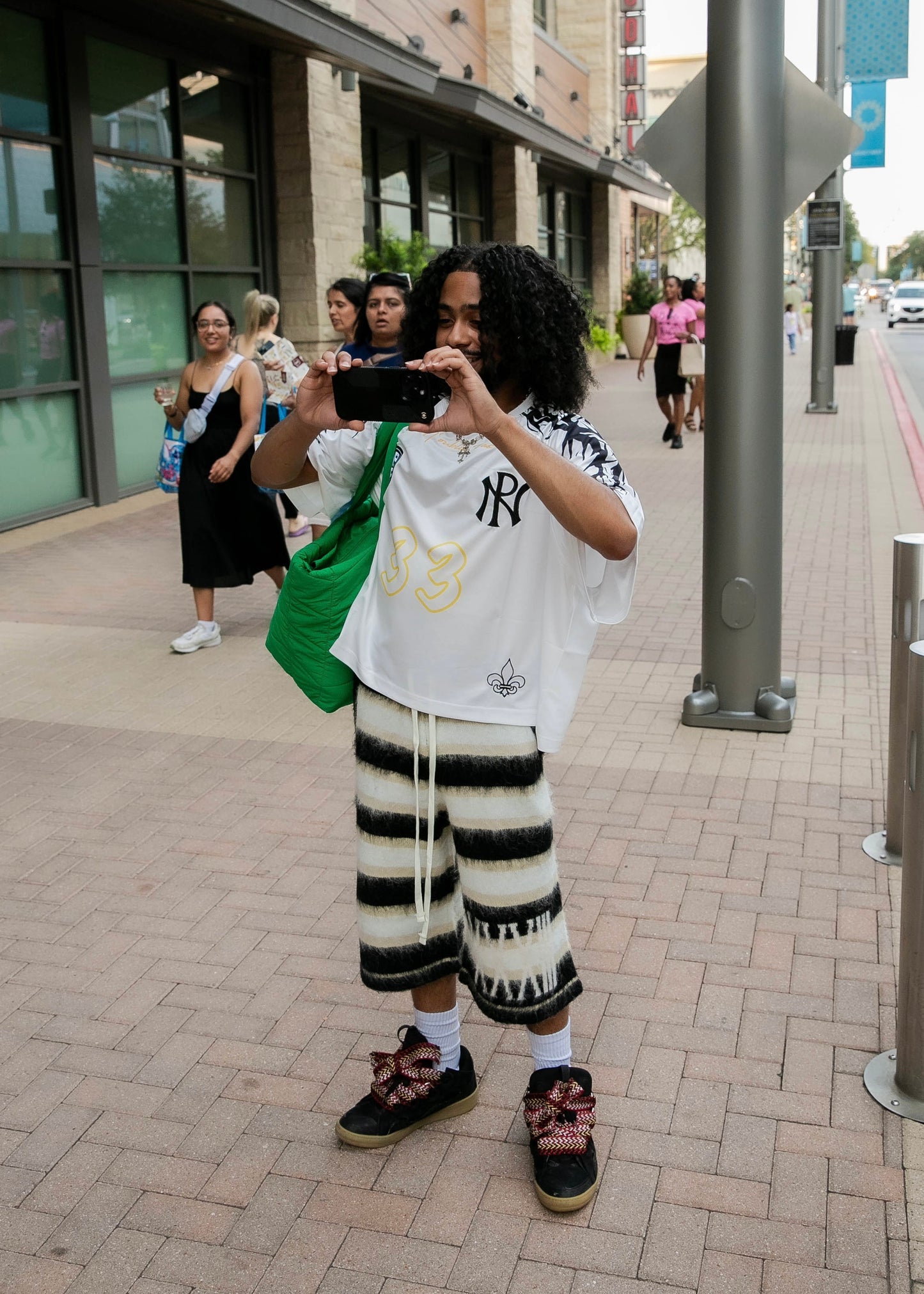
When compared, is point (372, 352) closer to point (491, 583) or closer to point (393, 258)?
point (491, 583)

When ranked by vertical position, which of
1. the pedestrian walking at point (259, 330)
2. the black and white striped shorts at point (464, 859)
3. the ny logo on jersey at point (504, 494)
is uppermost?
the pedestrian walking at point (259, 330)

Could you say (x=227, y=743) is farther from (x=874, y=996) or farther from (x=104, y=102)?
(x=104, y=102)

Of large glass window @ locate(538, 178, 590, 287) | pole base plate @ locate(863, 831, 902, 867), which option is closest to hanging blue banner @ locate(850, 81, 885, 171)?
large glass window @ locate(538, 178, 590, 287)

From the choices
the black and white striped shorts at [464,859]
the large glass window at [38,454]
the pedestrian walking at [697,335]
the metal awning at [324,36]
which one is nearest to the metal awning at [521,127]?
the metal awning at [324,36]

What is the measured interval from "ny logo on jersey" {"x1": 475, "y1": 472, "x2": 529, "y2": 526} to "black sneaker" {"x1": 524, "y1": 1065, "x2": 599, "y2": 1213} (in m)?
1.24

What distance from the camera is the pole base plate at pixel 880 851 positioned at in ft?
→ 15.0

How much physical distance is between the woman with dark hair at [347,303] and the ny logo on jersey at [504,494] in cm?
500

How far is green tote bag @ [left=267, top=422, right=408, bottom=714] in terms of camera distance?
2.88 m

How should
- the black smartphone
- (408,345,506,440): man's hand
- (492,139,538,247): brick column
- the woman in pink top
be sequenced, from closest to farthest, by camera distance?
(408,345,506,440): man's hand → the black smartphone → the woman in pink top → (492,139,538,247): brick column

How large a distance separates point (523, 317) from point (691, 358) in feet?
41.7

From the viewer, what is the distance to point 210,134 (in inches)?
555

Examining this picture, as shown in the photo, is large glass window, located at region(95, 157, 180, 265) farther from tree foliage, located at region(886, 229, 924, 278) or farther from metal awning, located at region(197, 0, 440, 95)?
tree foliage, located at region(886, 229, 924, 278)

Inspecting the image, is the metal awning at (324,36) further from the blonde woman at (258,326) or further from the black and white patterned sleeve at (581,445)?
the black and white patterned sleeve at (581,445)

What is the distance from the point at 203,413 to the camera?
719 cm
